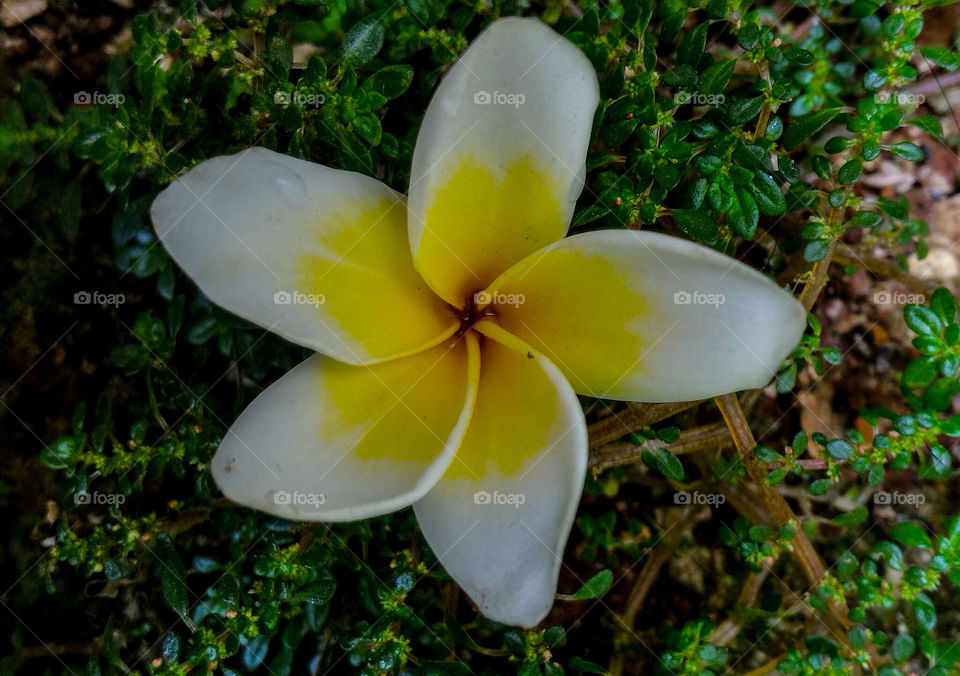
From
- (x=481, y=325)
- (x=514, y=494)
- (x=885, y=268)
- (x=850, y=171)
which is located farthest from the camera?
(x=885, y=268)

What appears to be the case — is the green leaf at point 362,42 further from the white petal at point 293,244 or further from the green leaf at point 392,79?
the white petal at point 293,244

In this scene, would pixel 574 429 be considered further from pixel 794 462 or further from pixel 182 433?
pixel 182 433

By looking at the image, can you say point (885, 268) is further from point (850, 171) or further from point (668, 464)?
point (668, 464)

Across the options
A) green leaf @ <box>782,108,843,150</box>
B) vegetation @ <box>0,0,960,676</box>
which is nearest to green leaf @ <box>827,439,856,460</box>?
vegetation @ <box>0,0,960,676</box>

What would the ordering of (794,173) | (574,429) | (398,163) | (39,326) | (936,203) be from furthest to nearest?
1. (936,203)
2. (39,326)
3. (398,163)
4. (794,173)
5. (574,429)

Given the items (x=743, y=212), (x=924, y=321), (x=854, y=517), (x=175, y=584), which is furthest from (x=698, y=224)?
(x=175, y=584)

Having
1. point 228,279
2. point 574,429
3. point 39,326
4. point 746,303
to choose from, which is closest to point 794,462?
point 746,303
